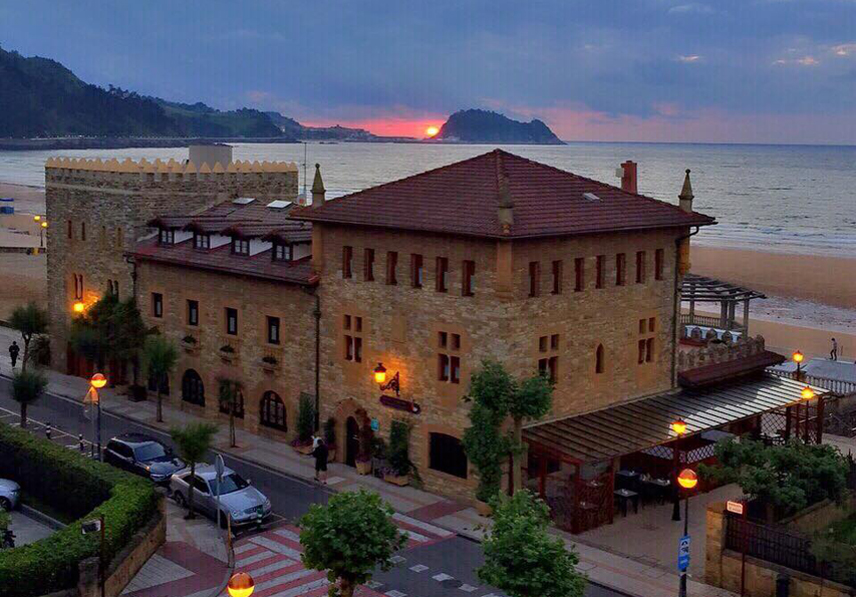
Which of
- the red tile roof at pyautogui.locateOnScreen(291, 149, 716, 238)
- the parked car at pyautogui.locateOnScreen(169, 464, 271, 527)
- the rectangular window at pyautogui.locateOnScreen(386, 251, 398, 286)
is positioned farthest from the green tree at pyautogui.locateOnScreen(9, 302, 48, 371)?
the rectangular window at pyautogui.locateOnScreen(386, 251, 398, 286)

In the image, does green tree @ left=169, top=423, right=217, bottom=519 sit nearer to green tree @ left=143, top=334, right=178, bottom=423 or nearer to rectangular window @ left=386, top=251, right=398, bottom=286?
rectangular window @ left=386, top=251, right=398, bottom=286

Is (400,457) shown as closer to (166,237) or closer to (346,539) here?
(346,539)

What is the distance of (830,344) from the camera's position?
67500 mm

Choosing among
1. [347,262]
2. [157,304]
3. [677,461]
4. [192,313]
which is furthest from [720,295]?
[157,304]

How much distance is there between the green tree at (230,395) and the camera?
137ft

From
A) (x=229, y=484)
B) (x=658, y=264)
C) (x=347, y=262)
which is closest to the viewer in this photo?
(x=229, y=484)

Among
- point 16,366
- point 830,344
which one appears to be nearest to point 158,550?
point 16,366

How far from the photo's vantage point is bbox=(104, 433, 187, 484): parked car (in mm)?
35844

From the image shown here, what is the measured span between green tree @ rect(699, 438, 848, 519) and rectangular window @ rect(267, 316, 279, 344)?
699 inches

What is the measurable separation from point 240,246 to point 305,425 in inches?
312

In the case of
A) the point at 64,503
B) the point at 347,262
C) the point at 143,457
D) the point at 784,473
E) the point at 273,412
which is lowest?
the point at 64,503

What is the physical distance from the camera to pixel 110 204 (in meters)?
49.1

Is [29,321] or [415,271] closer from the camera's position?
[415,271]

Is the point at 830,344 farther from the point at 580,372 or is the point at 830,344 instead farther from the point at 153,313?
the point at 153,313
